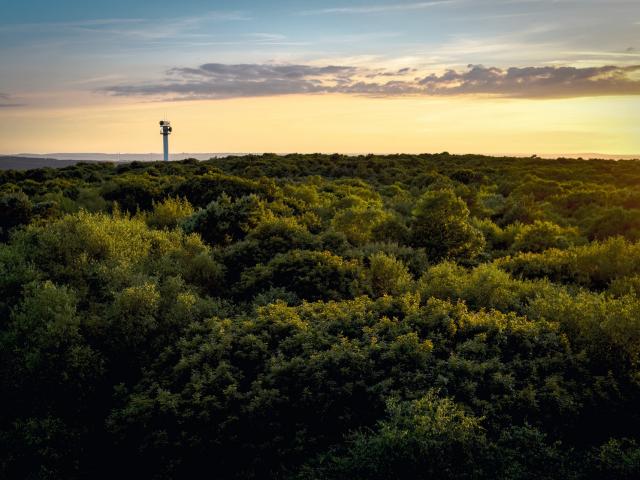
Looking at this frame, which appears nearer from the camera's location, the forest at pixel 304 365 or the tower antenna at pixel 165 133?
the forest at pixel 304 365

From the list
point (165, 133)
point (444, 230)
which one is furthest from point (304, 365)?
point (165, 133)

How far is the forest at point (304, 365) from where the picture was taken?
7258mm

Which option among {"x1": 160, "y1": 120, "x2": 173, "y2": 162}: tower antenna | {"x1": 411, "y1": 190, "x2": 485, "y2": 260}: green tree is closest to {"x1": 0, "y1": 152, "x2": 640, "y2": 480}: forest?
{"x1": 411, "y1": 190, "x2": 485, "y2": 260}: green tree

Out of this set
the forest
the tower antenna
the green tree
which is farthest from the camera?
the tower antenna

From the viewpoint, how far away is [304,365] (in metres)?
8.81

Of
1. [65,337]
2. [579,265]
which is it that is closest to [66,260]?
[65,337]

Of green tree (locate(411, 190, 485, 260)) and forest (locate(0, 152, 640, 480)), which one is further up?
green tree (locate(411, 190, 485, 260))

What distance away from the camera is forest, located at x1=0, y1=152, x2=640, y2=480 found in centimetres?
726

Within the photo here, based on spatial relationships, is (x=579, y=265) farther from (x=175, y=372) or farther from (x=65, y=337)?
(x=65, y=337)

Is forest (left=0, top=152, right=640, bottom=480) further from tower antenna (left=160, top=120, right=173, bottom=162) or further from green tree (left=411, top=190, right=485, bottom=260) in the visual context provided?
tower antenna (left=160, top=120, right=173, bottom=162)

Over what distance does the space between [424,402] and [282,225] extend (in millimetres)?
9507

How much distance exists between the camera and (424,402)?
7.33 meters

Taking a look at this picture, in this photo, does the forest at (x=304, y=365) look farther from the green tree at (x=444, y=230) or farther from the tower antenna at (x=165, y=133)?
the tower antenna at (x=165, y=133)

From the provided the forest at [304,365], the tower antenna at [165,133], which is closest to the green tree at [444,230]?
the forest at [304,365]
